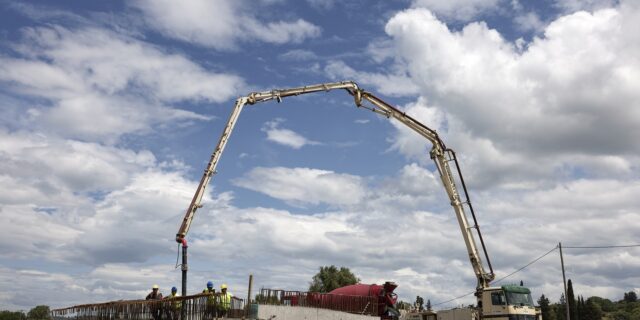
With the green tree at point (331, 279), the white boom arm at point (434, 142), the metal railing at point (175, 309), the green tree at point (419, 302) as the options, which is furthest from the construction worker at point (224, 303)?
the green tree at point (331, 279)

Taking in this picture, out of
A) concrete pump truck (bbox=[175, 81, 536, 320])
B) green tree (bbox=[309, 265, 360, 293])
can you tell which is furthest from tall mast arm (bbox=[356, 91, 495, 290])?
green tree (bbox=[309, 265, 360, 293])

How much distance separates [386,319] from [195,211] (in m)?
15.3

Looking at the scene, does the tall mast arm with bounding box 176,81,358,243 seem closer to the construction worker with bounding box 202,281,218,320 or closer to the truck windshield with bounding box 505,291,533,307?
the construction worker with bounding box 202,281,218,320

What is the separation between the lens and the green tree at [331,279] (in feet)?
307

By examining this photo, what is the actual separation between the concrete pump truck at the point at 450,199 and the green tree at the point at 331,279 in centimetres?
5372

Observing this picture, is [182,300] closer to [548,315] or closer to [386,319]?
[386,319]

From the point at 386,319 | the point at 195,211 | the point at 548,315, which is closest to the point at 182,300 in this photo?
the point at 195,211

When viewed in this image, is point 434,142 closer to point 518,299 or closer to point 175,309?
point 518,299

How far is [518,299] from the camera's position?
118 feet

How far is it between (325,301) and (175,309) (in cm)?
1191

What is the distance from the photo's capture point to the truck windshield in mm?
35781

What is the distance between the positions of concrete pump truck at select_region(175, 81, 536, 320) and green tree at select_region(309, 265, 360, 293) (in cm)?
5372

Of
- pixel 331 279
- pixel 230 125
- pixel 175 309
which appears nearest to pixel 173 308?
pixel 175 309

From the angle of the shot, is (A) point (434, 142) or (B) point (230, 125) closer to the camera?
(B) point (230, 125)
